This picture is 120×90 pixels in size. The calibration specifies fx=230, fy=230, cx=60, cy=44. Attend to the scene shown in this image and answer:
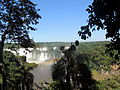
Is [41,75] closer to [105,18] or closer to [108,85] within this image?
[108,85]

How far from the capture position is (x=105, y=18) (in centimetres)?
446

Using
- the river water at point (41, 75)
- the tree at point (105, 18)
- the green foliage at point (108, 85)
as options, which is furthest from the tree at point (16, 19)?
the river water at point (41, 75)

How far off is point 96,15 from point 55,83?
28735 mm

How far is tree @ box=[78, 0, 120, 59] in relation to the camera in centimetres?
429

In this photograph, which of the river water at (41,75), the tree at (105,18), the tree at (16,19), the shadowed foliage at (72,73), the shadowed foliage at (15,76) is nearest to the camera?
the tree at (105,18)

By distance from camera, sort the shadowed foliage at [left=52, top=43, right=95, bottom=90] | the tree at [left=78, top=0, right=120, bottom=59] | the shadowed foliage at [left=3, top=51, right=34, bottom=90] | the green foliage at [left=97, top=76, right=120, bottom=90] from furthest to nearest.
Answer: the green foliage at [left=97, top=76, right=120, bottom=90]
the shadowed foliage at [left=3, top=51, right=34, bottom=90]
the shadowed foliage at [left=52, top=43, right=95, bottom=90]
the tree at [left=78, top=0, right=120, bottom=59]

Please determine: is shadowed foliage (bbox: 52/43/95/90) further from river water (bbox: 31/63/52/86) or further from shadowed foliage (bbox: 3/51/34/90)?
river water (bbox: 31/63/52/86)

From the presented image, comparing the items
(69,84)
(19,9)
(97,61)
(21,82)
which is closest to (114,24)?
(19,9)

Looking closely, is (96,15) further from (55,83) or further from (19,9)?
(55,83)

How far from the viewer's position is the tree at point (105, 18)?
169 inches

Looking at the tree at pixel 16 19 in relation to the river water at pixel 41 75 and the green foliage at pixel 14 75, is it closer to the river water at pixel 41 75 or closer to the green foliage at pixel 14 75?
the green foliage at pixel 14 75

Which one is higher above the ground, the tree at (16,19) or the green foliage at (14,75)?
the tree at (16,19)

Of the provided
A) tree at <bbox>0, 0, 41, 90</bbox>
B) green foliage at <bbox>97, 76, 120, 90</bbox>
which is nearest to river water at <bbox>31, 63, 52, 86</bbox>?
green foliage at <bbox>97, 76, 120, 90</bbox>

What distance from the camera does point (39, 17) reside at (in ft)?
49.5
